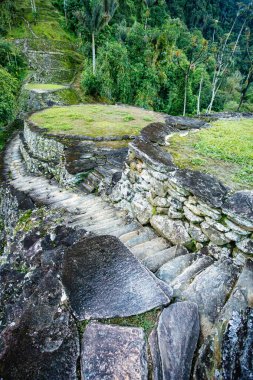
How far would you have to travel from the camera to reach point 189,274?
89.7 inches

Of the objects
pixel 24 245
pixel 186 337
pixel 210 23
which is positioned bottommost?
pixel 24 245

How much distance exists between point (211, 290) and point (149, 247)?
3.26 feet

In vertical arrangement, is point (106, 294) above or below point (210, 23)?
below

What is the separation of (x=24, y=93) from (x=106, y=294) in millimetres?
16633

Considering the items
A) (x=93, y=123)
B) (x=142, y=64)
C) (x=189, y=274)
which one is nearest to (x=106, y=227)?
(x=189, y=274)

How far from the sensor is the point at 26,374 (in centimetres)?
168

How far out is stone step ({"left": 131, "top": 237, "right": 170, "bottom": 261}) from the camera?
2759 mm

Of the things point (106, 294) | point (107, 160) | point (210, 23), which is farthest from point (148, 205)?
point (210, 23)

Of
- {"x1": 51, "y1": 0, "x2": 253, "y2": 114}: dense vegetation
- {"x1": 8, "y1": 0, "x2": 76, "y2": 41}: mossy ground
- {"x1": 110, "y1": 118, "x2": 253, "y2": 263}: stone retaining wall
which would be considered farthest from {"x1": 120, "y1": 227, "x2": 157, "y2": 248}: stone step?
{"x1": 8, "y1": 0, "x2": 76, "y2": 41}: mossy ground

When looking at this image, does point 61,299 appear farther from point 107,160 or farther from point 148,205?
point 107,160

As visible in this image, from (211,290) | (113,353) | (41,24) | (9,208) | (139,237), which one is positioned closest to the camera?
(113,353)

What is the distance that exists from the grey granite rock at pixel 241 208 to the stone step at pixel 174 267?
2.02 ft

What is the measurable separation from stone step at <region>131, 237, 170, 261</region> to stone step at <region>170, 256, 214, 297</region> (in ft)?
1.72

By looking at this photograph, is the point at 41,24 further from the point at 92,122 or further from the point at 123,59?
the point at 92,122
